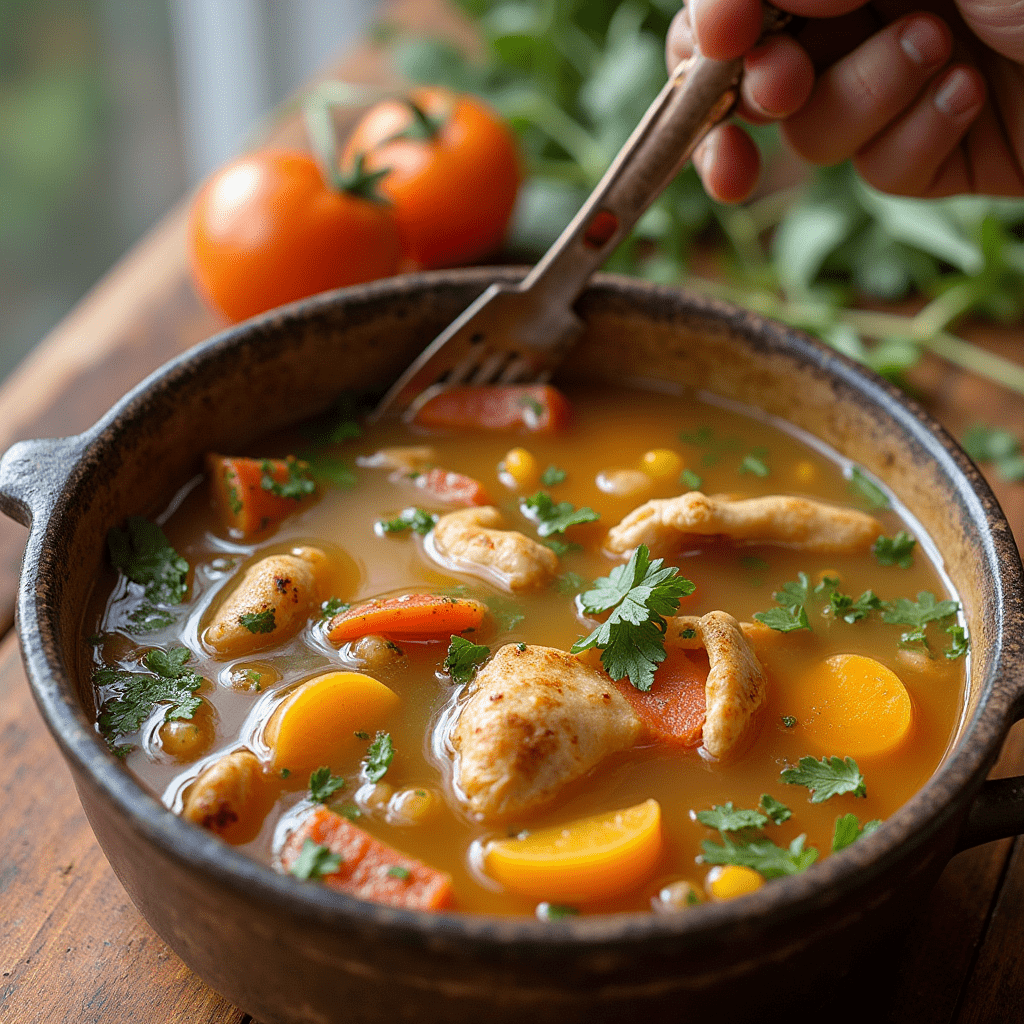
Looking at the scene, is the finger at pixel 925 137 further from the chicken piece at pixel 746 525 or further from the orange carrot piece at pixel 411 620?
the orange carrot piece at pixel 411 620

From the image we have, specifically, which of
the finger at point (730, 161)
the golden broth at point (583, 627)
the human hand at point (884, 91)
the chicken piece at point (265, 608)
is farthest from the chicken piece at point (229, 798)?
the finger at point (730, 161)

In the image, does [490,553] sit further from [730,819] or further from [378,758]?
[730,819]

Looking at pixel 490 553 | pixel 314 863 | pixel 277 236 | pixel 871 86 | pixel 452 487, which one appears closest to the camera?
pixel 314 863

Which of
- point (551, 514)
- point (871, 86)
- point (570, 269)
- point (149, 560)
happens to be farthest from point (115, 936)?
point (871, 86)

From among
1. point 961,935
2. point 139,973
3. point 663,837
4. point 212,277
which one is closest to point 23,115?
point 212,277

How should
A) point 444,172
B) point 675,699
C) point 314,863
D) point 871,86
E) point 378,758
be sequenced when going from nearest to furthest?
point 314,863 < point 378,758 < point 675,699 < point 871,86 < point 444,172

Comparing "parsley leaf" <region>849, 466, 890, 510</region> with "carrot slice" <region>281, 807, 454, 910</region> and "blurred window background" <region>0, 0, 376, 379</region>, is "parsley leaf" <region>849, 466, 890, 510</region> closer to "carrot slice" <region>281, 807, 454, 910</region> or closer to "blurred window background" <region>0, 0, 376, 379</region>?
"carrot slice" <region>281, 807, 454, 910</region>

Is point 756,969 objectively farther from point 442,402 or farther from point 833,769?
point 442,402
